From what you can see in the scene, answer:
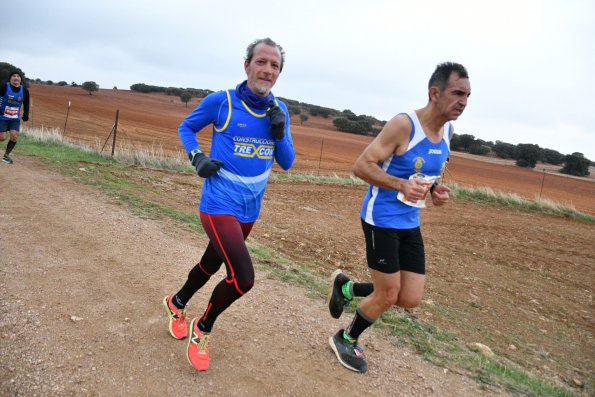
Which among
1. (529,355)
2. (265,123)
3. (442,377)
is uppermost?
(265,123)

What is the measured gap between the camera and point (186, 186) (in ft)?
35.6

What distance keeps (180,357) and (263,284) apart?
1.75 metres

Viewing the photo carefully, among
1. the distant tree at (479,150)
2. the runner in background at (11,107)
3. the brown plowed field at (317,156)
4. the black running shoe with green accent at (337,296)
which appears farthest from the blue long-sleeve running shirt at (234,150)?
the distant tree at (479,150)

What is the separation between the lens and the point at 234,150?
3043 millimetres

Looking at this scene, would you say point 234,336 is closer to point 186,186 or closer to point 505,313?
point 505,313

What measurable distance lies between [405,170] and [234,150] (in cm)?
121

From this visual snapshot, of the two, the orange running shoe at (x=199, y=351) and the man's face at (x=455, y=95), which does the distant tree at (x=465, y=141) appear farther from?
the orange running shoe at (x=199, y=351)

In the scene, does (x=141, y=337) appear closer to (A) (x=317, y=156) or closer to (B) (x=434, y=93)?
(B) (x=434, y=93)

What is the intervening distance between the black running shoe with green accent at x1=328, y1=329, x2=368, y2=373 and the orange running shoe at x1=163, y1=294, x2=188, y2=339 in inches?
45.8

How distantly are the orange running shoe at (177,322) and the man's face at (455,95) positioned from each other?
2.47 meters

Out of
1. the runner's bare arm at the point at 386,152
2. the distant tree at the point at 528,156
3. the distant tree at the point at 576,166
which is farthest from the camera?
the distant tree at the point at 528,156

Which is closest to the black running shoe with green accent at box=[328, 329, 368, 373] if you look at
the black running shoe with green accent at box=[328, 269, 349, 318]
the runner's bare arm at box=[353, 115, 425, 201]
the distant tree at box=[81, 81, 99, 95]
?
the black running shoe with green accent at box=[328, 269, 349, 318]

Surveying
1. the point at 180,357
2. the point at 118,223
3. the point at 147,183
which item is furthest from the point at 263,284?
the point at 147,183

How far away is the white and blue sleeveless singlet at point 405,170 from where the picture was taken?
318 centimetres
